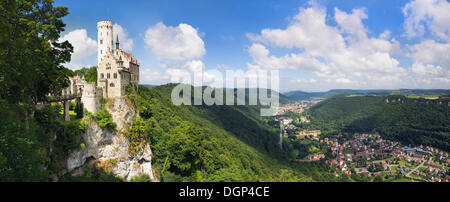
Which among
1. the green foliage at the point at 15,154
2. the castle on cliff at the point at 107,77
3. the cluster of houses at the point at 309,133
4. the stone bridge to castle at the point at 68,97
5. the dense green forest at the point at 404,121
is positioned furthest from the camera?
the cluster of houses at the point at 309,133

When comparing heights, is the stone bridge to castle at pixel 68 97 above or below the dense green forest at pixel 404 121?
above

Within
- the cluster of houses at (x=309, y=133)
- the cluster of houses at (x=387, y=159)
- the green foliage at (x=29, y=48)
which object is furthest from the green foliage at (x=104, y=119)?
the cluster of houses at (x=309, y=133)

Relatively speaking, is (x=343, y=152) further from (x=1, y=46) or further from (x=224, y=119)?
(x=1, y=46)

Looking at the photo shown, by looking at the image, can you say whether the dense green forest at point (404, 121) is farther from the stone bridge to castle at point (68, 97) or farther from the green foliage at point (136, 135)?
the stone bridge to castle at point (68, 97)

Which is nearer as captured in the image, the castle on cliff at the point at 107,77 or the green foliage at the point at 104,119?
the castle on cliff at the point at 107,77

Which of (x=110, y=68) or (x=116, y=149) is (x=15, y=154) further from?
(x=110, y=68)

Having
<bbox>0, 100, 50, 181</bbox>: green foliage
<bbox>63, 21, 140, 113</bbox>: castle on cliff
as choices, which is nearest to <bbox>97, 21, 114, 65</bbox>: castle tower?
<bbox>63, 21, 140, 113</bbox>: castle on cliff

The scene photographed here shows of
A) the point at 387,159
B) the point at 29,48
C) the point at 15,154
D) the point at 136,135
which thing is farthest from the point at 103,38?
the point at 387,159
